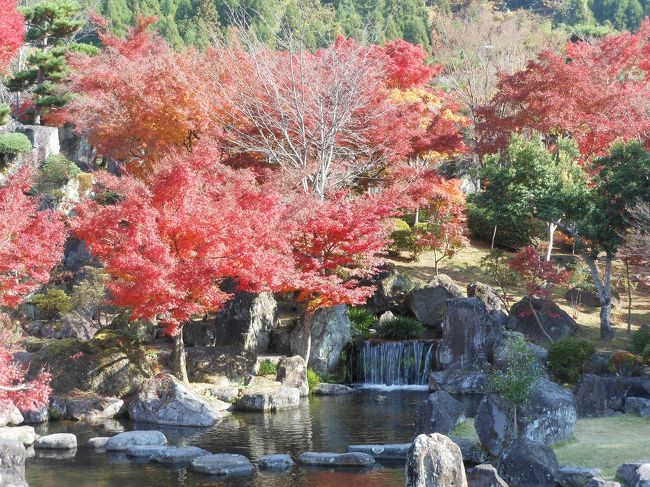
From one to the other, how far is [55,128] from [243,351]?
15721 millimetres

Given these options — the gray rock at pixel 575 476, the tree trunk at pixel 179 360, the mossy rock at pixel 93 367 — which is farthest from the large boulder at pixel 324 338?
the gray rock at pixel 575 476

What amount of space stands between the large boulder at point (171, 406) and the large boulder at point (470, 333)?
6946 millimetres

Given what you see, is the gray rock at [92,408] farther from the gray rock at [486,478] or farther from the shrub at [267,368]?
the gray rock at [486,478]

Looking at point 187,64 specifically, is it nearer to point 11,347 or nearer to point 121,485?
point 11,347

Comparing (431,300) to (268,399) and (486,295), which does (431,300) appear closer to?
(486,295)

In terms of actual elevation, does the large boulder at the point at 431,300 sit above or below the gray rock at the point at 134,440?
above

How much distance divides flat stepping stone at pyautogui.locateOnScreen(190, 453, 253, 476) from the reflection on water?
0.20 meters

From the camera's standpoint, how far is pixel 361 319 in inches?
1014

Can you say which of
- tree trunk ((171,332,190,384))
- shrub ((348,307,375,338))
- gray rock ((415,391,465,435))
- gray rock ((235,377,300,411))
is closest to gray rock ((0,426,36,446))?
tree trunk ((171,332,190,384))

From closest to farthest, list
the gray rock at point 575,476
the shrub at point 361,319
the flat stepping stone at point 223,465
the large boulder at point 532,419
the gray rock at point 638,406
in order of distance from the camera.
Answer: the gray rock at point 575,476 → the flat stepping stone at point 223,465 → the large boulder at point 532,419 → the gray rock at point 638,406 → the shrub at point 361,319

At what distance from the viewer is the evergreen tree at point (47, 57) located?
111 ft

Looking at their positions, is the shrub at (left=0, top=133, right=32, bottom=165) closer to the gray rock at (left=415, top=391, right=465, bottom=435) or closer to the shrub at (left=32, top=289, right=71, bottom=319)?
the shrub at (left=32, top=289, right=71, bottom=319)

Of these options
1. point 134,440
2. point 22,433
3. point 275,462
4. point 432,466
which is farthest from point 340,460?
point 22,433

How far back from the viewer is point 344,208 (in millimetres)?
21797
